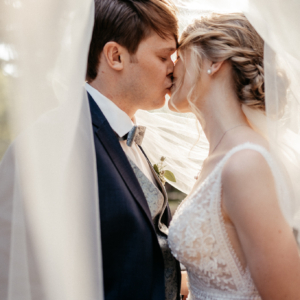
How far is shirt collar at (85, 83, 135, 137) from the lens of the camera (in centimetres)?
219

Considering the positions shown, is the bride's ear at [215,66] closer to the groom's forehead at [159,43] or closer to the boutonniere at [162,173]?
the groom's forehead at [159,43]

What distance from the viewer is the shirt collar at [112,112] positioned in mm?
2193

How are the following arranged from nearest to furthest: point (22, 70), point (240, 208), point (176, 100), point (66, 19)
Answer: point (22, 70)
point (66, 19)
point (240, 208)
point (176, 100)

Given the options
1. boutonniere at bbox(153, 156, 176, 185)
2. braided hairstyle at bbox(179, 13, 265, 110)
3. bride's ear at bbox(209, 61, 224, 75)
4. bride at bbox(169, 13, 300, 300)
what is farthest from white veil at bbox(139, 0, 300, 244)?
boutonniere at bbox(153, 156, 176, 185)

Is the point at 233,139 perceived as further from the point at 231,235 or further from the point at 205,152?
the point at 205,152

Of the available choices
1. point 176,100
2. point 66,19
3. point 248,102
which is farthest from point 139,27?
point 66,19

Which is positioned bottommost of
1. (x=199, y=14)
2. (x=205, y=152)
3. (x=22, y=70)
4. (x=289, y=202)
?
(x=205, y=152)

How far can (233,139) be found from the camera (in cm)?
190

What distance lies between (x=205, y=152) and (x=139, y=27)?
3.71 ft

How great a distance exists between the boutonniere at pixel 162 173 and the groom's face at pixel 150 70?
519 millimetres

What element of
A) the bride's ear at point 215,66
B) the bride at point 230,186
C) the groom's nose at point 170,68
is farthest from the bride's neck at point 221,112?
the groom's nose at point 170,68

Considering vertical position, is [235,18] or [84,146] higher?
[235,18]

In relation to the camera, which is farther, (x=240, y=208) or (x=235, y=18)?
(x=235, y=18)

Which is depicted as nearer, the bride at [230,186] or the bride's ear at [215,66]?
the bride at [230,186]
